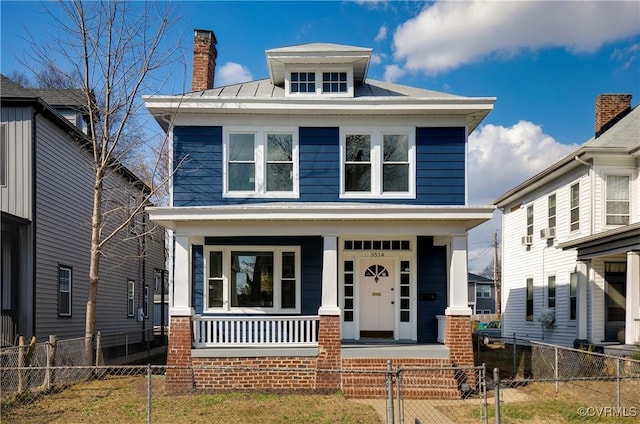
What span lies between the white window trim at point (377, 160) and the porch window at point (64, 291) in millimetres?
9030

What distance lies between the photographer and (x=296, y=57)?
47.3 feet

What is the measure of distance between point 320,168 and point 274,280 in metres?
2.98

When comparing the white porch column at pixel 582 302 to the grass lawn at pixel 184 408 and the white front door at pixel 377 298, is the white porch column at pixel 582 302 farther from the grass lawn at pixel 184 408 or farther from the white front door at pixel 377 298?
the grass lawn at pixel 184 408

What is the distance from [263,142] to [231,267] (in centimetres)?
318

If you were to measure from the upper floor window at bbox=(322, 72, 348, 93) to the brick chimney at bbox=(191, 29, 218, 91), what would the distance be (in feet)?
11.9

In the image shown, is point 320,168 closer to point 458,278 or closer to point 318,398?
point 458,278

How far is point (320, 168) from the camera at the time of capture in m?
14.1

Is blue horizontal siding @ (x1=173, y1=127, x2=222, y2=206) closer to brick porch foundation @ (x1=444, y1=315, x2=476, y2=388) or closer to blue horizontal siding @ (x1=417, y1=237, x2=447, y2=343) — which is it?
blue horizontal siding @ (x1=417, y1=237, x2=447, y2=343)

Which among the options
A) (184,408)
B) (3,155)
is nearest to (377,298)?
(184,408)

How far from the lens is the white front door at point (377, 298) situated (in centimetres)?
1488

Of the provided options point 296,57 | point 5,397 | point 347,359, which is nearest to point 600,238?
point 347,359

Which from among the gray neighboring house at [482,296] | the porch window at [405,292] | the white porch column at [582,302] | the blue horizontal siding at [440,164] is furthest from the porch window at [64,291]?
the gray neighboring house at [482,296]

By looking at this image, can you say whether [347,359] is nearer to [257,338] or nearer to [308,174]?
[257,338]

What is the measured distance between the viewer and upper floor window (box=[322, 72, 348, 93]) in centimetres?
1469
